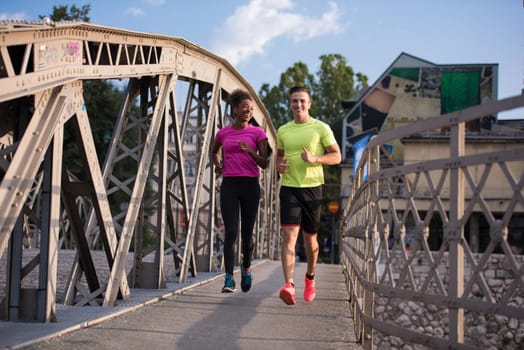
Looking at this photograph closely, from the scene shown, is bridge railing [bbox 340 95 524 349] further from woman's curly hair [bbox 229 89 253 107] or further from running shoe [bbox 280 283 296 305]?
woman's curly hair [bbox 229 89 253 107]

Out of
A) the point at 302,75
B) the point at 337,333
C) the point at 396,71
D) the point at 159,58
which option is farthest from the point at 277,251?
the point at 302,75

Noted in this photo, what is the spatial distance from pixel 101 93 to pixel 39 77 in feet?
127

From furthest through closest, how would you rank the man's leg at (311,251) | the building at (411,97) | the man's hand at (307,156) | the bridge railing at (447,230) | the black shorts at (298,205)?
the building at (411,97) < the man's leg at (311,251) < the black shorts at (298,205) < the man's hand at (307,156) < the bridge railing at (447,230)

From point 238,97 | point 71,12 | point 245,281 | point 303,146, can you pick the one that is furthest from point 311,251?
point 71,12

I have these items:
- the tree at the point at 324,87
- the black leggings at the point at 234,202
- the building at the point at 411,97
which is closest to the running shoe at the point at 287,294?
the black leggings at the point at 234,202

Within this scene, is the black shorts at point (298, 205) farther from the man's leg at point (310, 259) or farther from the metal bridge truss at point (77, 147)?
the metal bridge truss at point (77, 147)

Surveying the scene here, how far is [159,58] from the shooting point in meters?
8.22

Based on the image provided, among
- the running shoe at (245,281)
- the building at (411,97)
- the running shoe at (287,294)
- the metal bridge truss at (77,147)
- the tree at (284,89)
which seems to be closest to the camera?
the metal bridge truss at (77,147)

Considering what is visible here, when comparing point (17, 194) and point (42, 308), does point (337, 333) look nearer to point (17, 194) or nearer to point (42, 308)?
point (42, 308)

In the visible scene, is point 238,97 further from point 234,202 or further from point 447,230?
point 447,230

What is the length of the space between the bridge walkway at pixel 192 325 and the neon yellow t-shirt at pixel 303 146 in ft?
3.78

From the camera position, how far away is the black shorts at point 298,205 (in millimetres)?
7477

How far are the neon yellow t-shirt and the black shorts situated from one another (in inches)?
2.2

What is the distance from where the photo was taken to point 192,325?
603 cm
